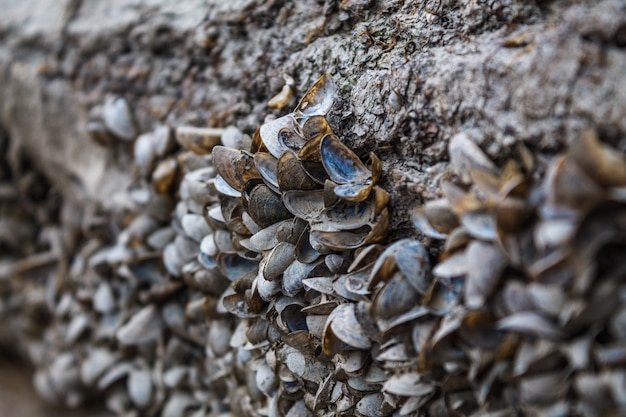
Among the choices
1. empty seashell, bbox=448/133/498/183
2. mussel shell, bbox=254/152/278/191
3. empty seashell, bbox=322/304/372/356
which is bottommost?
empty seashell, bbox=322/304/372/356

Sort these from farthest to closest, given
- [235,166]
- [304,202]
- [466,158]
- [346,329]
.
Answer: [235,166] → [304,202] → [346,329] → [466,158]

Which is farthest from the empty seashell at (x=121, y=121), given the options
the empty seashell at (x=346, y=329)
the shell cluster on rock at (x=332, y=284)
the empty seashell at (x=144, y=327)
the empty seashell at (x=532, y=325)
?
the empty seashell at (x=532, y=325)

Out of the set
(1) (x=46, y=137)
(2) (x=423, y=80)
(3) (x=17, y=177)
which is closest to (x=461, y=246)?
(2) (x=423, y=80)

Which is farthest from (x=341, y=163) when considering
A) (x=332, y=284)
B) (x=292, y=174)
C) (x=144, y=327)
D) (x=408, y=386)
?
(x=144, y=327)

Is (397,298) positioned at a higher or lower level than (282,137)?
lower

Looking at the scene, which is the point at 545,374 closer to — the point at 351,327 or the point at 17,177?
the point at 351,327

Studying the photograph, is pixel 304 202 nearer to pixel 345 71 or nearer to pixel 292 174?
pixel 292 174

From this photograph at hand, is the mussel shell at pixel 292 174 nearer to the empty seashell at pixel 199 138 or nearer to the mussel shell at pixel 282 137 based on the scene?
the mussel shell at pixel 282 137

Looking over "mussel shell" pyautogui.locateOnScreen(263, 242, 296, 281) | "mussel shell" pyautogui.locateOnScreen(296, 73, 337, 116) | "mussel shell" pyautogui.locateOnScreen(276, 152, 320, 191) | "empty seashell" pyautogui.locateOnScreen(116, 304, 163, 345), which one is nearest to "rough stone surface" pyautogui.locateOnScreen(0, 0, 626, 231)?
"mussel shell" pyautogui.locateOnScreen(296, 73, 337, 116)

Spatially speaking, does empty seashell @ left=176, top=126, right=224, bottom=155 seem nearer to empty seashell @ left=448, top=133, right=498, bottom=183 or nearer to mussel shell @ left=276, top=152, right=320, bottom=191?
mussel shell @ left=276, top=152, right=320, bottom=191

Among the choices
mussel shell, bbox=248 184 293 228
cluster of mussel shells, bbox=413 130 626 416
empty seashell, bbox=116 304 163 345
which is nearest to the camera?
cluster of mussel shells, bbox=413 130 626 416
